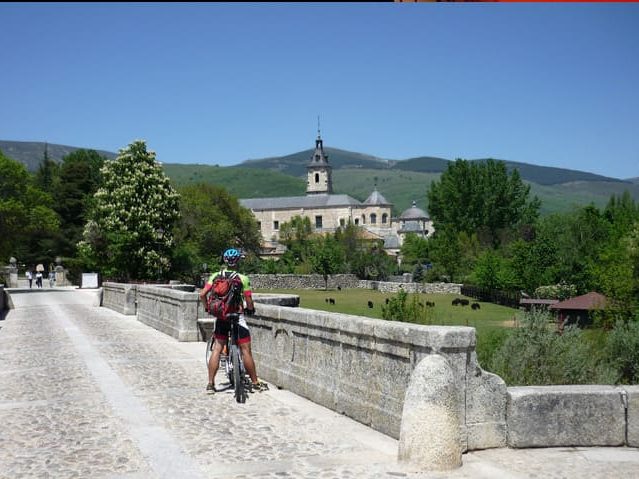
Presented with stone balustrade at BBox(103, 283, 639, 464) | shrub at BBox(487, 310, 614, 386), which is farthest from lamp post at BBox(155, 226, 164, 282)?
stone balustrade at BBox(103, 283, 639, 464)

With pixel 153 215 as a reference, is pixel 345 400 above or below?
below

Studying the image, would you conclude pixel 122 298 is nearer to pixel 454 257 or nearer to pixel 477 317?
pixel 477 317

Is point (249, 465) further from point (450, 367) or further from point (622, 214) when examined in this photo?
point (622, 214)

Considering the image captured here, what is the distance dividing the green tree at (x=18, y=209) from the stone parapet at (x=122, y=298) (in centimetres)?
2219

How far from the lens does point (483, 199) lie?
3590 inches

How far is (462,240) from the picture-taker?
8088 cm

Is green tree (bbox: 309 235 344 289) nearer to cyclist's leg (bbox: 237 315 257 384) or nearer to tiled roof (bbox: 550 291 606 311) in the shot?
tiled roof (bbox: 550 291 606 311)

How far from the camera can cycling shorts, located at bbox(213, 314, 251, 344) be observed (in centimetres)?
925

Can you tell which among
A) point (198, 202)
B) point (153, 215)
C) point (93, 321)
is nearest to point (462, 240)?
point (198, 202)

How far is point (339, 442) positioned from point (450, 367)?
1382 millimetres

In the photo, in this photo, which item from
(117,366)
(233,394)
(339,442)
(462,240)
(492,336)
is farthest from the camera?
(462,240)

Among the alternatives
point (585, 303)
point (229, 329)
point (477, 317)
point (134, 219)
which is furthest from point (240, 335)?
point (134, 219)

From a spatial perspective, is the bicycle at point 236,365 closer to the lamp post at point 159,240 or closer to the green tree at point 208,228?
the lamp post at point 159,240

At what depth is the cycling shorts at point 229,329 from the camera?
364 inches
